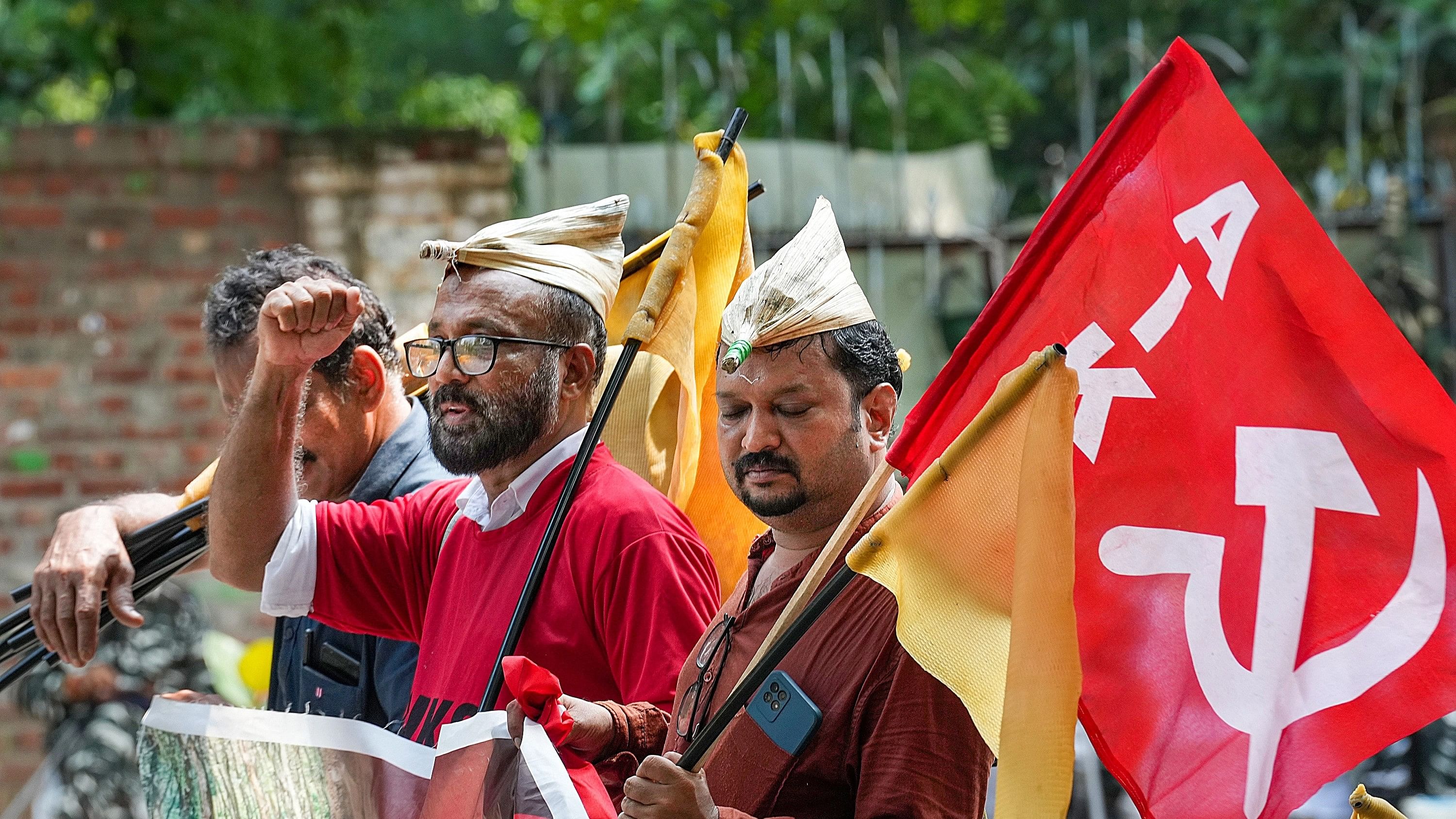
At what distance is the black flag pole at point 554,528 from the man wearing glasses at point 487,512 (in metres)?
0.04

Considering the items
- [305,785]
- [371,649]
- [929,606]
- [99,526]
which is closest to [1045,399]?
[929,606]

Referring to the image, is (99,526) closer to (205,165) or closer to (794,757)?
(794,757)

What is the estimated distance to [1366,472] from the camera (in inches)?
81.3

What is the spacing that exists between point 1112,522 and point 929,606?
33cm

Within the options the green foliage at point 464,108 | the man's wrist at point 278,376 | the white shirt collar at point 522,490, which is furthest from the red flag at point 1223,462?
the green foliage at point 464,108

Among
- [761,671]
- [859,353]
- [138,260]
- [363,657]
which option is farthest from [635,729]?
[138,260]

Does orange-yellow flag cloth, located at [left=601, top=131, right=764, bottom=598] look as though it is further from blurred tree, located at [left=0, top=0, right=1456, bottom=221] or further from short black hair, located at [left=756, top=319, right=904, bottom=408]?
blurred tree, located at [left=0, top=0, right=1456, bottom=221]

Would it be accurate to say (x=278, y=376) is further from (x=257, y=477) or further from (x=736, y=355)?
(x=736, y=355)

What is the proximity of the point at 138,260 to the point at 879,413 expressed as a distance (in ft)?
14.8

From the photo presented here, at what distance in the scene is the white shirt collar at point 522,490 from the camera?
8.12 feet

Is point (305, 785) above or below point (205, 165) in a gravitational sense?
below

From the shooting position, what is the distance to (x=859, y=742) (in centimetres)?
193

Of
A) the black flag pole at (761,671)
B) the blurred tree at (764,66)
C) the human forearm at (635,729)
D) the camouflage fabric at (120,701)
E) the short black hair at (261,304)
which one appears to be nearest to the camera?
the black flag pole at (761,671)

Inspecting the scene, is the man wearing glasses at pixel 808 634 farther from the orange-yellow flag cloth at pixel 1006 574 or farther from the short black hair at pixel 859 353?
the orange-yellow flag cloth at pixel 1006 574
